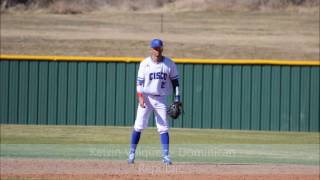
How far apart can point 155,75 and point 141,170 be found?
1.44 meters

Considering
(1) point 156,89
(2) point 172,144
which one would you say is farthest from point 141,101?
(2) point 172,144

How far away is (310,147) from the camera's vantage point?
52.6 feet

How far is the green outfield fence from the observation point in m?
20.3

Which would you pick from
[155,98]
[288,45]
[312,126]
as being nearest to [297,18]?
[288,45]

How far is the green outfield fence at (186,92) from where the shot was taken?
66.7 feet

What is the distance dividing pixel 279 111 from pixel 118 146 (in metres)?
6.25

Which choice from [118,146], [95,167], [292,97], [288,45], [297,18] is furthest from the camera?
[297,18]

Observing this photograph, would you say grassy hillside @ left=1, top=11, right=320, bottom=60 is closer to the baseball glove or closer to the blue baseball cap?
the baseball glove

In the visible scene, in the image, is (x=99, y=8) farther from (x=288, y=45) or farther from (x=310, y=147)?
(x=310, y=147)

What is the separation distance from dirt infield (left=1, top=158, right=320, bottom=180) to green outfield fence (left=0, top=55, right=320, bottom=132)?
8027 mm

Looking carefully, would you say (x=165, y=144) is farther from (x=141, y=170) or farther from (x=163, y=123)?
(x=141, y=170)

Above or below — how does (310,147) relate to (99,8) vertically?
below

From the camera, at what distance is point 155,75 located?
462 inches

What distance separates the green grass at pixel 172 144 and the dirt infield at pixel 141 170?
924mm
